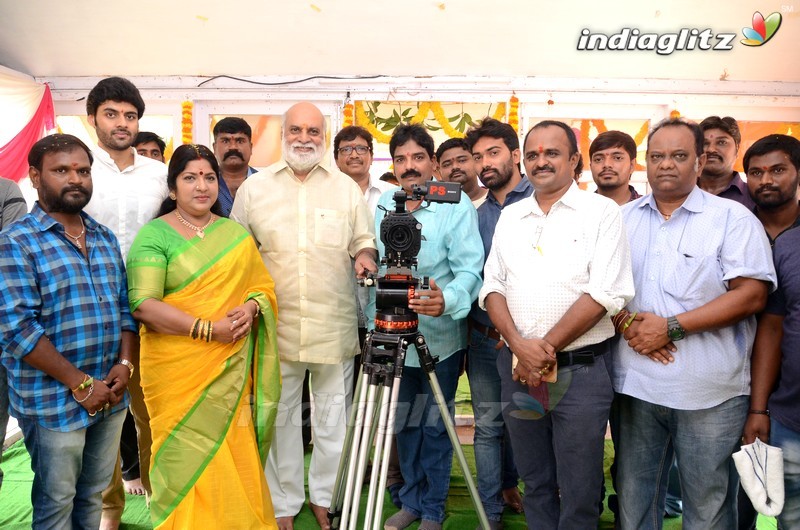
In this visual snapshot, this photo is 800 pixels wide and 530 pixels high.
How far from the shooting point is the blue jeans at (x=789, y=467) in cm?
186

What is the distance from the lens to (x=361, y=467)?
1.90 meters

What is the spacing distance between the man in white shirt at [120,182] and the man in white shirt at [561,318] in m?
1.65

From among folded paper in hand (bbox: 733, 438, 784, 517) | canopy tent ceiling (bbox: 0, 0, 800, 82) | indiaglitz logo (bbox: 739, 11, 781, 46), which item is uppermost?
indiaglitz logo (bbox: 739, 11, 781, 46)

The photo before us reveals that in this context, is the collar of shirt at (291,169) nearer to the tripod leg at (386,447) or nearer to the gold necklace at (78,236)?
the gold necklace at (78,236)

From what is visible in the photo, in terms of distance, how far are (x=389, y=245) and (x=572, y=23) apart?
429 cm

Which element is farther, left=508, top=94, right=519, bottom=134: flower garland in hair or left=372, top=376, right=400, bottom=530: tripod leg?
left=508, top=94, right=519, bottom=134: flower garland in hair

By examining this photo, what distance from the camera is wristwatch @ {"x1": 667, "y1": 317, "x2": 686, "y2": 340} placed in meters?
1.87

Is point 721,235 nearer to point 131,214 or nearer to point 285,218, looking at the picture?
point 285,218

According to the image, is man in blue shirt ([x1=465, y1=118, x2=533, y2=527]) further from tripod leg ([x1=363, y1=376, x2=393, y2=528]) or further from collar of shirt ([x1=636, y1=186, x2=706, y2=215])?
collar of shirt ([x1=636, y1=186, x2=706, y2=215])

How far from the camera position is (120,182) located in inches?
99.0

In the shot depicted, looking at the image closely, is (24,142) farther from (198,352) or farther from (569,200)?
(569,200)

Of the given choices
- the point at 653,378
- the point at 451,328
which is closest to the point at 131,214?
the point at 451,328

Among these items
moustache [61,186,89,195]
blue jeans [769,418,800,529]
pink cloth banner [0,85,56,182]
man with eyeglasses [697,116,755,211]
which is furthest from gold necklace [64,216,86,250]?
pink cloth banner [0,85,56,182]

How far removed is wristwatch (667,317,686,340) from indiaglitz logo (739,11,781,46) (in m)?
4.79
